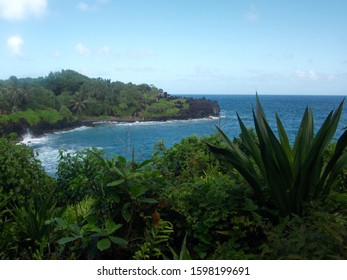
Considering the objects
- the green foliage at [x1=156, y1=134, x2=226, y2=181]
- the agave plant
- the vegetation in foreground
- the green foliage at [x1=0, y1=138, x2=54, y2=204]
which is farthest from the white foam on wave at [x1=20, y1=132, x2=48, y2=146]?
the agave plant

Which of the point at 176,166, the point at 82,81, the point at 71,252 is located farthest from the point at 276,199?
Result: the point at 82,81

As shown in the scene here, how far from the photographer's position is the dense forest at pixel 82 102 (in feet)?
118

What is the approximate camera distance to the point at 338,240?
1.36m

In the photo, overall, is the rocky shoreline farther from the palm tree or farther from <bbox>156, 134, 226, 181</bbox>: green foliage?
<bbox>156, 134, 226, 181</bbox>: green foliage

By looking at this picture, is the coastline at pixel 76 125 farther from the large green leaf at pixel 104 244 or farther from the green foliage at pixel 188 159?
the large green leaf at pixel 104 244

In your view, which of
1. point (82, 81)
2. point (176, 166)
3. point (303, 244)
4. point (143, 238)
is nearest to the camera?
point (303, 244)

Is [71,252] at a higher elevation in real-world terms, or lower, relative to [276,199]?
lower

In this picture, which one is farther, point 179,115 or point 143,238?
point 179,115

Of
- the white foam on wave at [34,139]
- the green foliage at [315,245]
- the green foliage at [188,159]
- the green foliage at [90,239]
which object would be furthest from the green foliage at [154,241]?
the white foam on wave at [34,139]

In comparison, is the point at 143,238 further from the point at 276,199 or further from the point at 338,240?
the point at 338,240

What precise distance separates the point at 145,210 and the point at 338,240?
121 cm

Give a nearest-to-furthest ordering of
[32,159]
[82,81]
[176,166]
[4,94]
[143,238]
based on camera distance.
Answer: [143,238], [32,159], [176,166], [4,94], [82,81]

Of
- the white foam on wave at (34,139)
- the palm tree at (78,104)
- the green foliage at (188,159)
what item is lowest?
the white foam on wave at (34,139)

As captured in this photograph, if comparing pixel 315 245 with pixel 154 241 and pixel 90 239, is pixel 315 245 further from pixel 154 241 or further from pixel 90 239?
pixel 90 239
